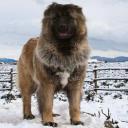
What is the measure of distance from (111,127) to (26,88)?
8.22 ft

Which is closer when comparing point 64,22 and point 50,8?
point 64,22

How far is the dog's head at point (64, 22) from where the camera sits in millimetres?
7352

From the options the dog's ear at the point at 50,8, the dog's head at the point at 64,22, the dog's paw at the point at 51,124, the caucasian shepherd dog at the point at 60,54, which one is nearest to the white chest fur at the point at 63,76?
the caucasian shepherd dog at the point at 60,54

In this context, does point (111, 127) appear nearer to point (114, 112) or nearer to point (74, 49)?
point (74, 49)

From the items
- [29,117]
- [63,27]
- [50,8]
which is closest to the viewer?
[63,27]

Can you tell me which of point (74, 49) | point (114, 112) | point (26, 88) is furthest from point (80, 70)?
point (114, 112)

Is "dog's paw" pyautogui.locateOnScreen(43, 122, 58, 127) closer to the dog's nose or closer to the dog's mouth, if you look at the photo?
the dog's mouth

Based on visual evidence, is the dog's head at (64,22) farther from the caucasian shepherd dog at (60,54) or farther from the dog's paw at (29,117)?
the dog's paw at (29,117)

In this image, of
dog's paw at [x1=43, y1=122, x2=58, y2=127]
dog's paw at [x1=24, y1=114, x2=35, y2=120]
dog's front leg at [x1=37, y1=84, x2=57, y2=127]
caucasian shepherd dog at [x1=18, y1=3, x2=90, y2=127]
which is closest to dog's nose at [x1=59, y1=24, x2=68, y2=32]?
caucasian shepherd dog at [x1=18, y1=3, x2=90, y2=127]

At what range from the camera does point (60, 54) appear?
24.7 ft

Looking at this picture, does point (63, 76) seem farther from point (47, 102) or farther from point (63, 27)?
point (63, 27)

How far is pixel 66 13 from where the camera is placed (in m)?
7.37

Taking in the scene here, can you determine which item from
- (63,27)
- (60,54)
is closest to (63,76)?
(60,54)

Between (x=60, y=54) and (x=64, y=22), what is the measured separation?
0.55 m
